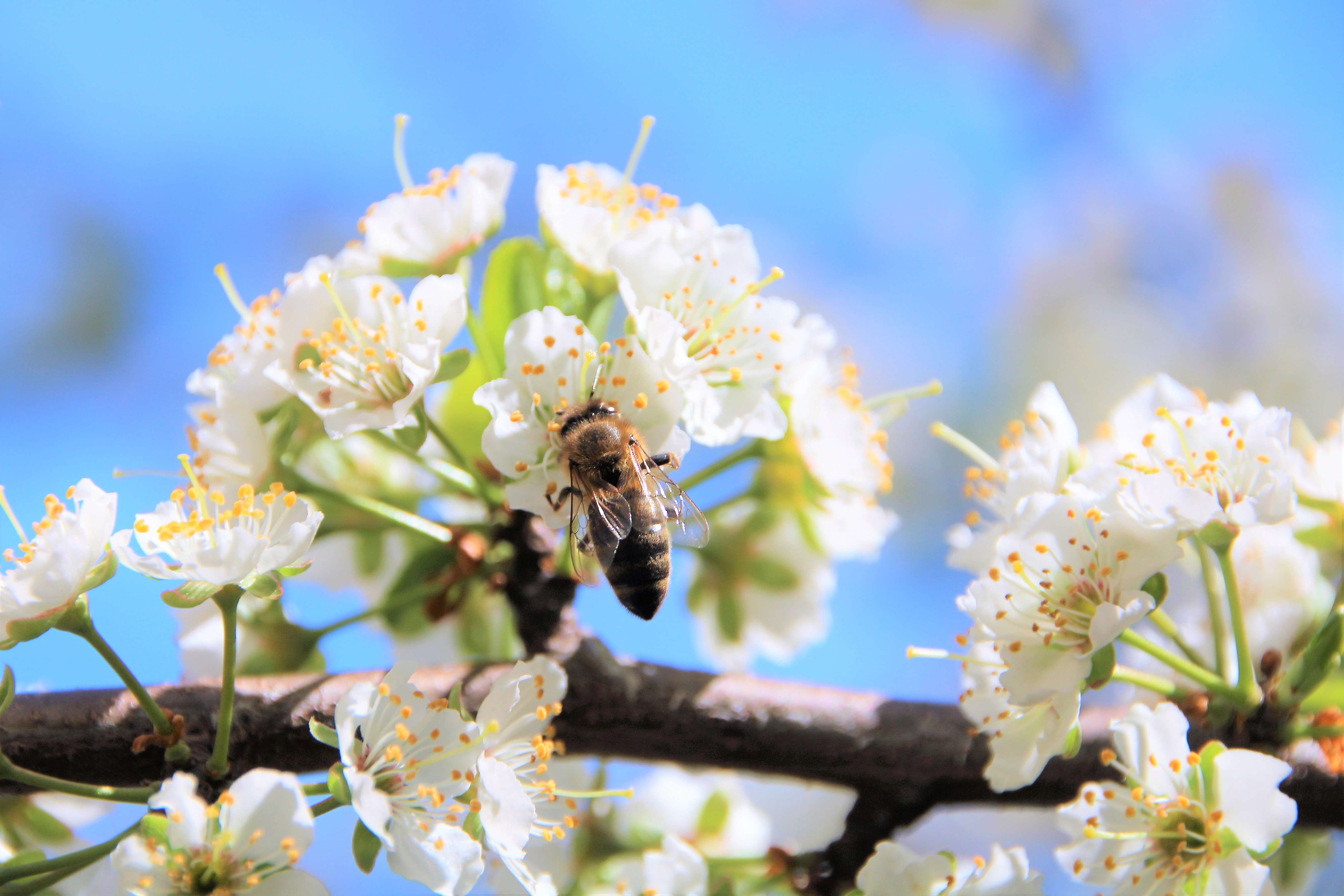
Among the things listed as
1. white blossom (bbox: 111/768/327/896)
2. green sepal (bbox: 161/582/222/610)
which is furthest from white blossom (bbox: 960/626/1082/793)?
green sepal (bbox: 161/582/222/610)

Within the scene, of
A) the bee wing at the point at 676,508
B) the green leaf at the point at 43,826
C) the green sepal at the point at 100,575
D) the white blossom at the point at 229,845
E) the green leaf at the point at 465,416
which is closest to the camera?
the white blossom at the point at 229,845

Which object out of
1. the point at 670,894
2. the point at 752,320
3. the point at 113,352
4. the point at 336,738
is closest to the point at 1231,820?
the point at 670,894

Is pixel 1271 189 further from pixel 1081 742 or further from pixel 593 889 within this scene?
pixel 593 889

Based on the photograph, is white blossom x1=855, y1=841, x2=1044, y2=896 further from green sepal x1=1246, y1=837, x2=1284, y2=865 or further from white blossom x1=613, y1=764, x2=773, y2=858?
white blossom x1=613, y1=764, x2=773, y2=858

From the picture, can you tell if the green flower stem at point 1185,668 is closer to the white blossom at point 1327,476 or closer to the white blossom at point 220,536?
the white blossom at point 1327,476

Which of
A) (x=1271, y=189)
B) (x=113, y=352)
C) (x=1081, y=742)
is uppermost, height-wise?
(x=1271, y=189)

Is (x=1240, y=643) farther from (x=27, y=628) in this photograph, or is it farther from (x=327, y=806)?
(x=27, y=628)

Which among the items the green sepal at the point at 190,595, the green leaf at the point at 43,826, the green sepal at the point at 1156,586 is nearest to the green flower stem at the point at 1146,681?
the green sepal at the point at 1156,586
